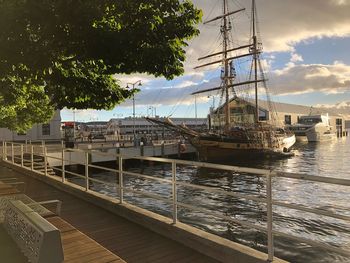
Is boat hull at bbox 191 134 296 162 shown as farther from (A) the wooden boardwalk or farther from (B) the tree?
(B) the tree

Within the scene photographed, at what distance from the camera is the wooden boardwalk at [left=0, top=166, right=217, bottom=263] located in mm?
5684

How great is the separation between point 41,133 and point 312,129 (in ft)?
222

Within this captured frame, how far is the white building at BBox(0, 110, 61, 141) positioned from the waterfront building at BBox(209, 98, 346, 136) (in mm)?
28071

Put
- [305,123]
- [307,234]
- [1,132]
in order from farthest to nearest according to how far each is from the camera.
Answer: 1. [305,123]
2. [1,132]
3. [307,234]

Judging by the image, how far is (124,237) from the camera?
669 cm

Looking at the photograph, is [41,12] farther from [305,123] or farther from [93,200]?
[305,123]

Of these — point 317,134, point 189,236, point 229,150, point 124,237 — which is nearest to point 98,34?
point 124,237

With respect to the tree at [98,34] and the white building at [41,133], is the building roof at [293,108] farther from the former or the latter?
the tree at [98,34]

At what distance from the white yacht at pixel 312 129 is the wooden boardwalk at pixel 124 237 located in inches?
3824

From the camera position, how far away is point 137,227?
7.30 meters

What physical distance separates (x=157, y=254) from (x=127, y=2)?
4532mm

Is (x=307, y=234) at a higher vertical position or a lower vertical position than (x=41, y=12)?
lower

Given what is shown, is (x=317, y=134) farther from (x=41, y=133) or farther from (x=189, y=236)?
(x=189, y=236)

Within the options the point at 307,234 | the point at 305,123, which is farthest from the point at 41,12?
the point at 305,123
